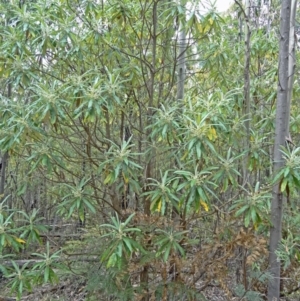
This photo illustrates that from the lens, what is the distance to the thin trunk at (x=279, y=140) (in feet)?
8.79

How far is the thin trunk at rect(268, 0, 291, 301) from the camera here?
2.68 metres

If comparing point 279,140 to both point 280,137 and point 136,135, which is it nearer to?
point 280,137

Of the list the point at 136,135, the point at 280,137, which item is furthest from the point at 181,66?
the point at 280,137

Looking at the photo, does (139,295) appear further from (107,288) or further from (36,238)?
(36,238)

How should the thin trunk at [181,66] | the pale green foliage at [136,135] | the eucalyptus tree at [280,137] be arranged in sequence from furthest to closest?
the thin trunk at [181,66]
the eucalyptus tree at [280,137]
the pale green foliage at [136,135]

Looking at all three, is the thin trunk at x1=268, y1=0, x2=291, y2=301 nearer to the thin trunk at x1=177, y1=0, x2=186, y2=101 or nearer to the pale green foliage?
the pale green foliage

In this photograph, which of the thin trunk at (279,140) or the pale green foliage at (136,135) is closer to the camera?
the pale green foliage at (136,135)

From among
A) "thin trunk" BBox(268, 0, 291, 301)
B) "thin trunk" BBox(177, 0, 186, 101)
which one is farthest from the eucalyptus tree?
"thin trunk" BBox(177, 0, 186, 101)

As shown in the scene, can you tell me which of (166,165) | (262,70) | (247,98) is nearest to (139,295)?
(166,165)

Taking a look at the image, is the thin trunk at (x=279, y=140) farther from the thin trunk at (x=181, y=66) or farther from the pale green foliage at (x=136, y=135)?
the thin trunk at (x=181, y=66)

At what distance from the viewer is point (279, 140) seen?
2.71 meters

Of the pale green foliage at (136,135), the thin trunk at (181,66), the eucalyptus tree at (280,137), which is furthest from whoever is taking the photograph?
the thin trunk at (181,66)

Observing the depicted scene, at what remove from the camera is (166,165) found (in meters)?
3.19

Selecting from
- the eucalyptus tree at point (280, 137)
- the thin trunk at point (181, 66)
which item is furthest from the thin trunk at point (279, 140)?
the thin trunk at point (181, 66)
